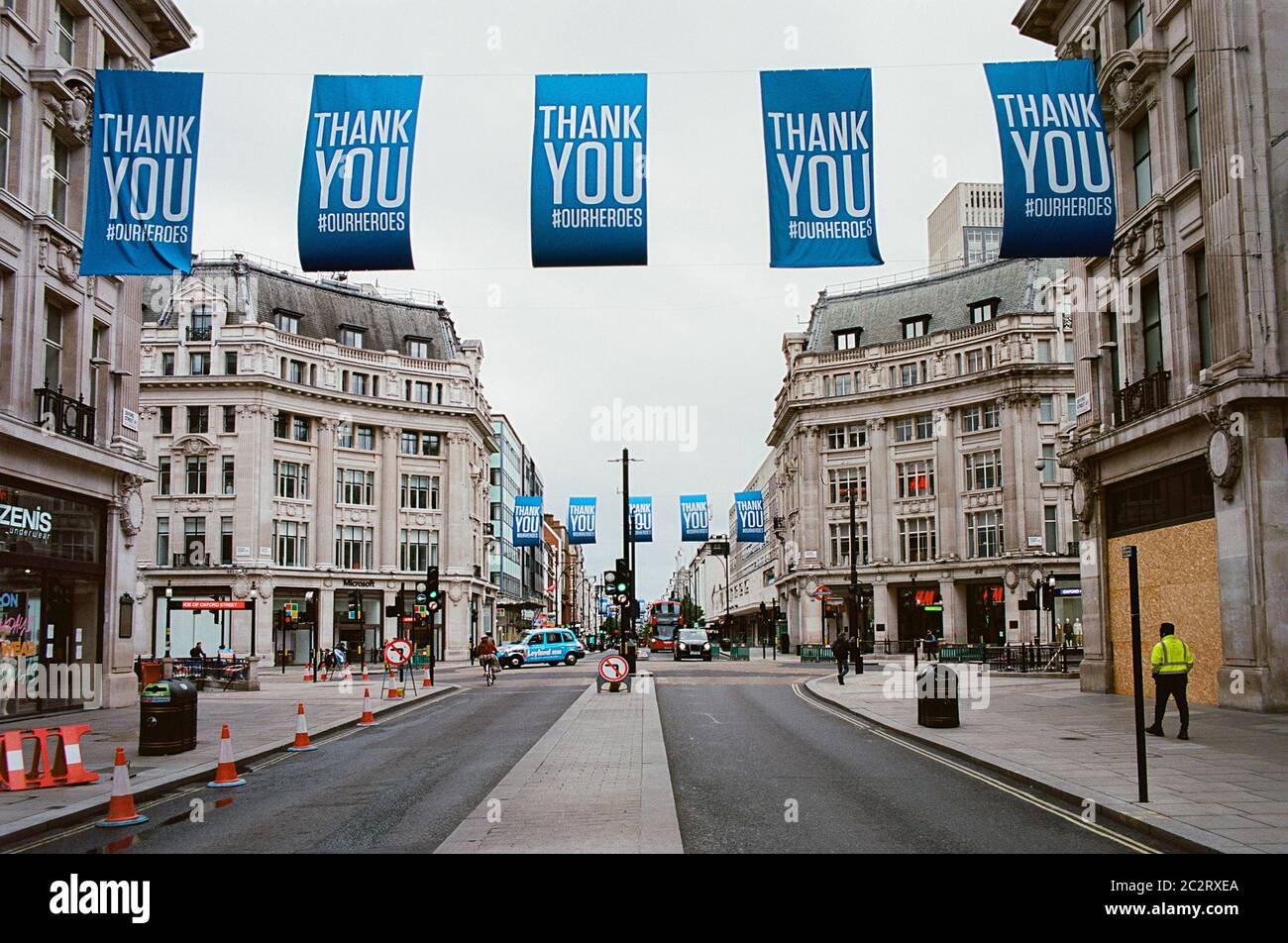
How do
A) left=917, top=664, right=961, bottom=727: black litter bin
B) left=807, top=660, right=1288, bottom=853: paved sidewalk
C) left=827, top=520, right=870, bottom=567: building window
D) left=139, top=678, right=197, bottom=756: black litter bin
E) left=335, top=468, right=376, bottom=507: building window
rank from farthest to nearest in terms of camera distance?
left=827, top=520, right=870, bottom=567: building window < left=335, top=468, right=376, bottom=507: building window < left=917, top=664, right=961, bottom=727: black litter bin < left=139, top=678, right=197, bottom=756: black litter bin < left=807, top=660, right=1288, bottom=853: paved sidewalk

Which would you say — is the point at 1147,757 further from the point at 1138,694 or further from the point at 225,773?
the point at 225,773

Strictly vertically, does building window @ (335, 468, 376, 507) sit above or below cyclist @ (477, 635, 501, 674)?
above

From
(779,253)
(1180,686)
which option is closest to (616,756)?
(779,253)

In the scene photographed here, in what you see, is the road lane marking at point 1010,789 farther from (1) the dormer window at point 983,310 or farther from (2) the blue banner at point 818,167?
(1) the dormer window at point 983,310

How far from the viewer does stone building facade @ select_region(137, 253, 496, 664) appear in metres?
66.6

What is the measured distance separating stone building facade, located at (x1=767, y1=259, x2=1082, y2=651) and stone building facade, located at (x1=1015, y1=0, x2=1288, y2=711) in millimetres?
32260

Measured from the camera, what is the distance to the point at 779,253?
13.8 meters

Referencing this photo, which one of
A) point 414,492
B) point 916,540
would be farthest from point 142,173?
point 414,492

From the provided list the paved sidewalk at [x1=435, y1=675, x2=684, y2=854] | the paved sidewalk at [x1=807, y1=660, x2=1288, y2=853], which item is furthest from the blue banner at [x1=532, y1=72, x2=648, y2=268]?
the paved sidewalk at [x1=807, y1=660, x2=1288, y2=853]

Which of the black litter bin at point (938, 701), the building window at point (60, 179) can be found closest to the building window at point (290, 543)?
the building window at point (60, 179)

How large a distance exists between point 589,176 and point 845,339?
66804mm

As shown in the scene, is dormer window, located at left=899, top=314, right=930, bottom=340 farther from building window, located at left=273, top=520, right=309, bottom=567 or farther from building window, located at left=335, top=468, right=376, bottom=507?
building window, located at left=273, top=520, right=309, bottom=567

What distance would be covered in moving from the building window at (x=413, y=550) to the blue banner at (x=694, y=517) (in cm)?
2508

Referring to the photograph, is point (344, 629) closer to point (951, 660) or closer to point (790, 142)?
point (951, 660)
